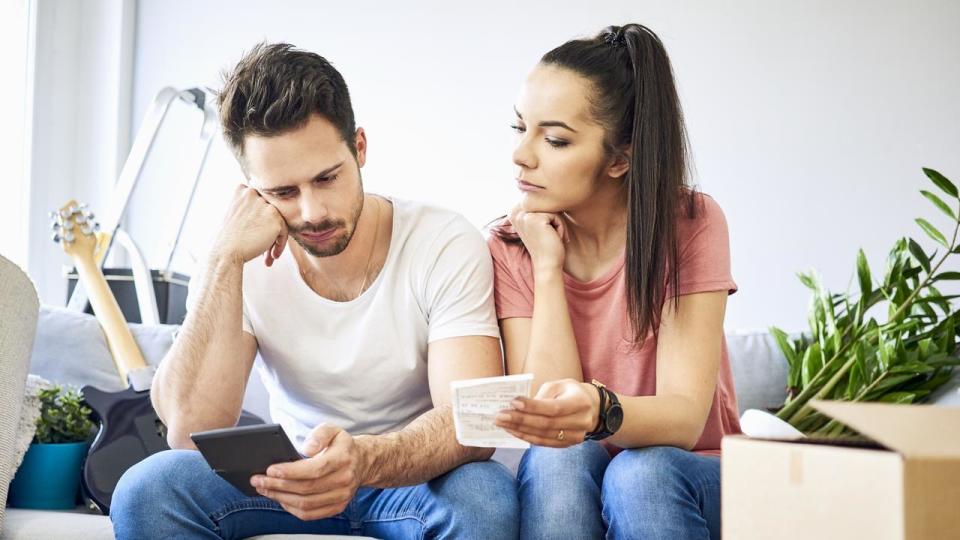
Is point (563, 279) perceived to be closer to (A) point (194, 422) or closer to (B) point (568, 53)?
(B) point (568, 53)

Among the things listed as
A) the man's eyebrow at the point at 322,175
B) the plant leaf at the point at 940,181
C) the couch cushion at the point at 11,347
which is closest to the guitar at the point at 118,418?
the couch cushion at the point at 11,347

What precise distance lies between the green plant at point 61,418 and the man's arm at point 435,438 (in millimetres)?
794

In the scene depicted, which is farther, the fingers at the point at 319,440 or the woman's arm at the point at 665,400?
the fingers at the point at 319,440

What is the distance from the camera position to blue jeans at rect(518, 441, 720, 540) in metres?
1.35

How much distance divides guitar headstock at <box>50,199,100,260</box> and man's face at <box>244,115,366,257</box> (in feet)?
3.38

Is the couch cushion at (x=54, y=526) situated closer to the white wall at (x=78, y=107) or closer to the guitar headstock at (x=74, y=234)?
the guitar headstock at (x=74, y=234)

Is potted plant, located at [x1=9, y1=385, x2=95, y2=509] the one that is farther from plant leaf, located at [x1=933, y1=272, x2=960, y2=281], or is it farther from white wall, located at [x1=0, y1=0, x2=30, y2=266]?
plant leaf, located at [x1=933, y1=272, x2=960, y2=281]

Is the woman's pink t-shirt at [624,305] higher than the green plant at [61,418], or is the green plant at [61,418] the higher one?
the woman's pink t-shirt at [624,305]

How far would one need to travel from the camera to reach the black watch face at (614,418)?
4.47 feet

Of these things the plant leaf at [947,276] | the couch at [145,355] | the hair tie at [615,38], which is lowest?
the couch at [145,355]

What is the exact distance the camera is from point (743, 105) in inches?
118

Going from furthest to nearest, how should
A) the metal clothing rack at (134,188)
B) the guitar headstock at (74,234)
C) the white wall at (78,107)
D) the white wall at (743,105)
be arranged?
the white wall at (78,107)
the white wall at (743,105)
the metal clothing rack at (134,188)
the guitar headstock at (74,234)

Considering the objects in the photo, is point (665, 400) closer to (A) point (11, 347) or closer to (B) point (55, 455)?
(A) point (11, 347)

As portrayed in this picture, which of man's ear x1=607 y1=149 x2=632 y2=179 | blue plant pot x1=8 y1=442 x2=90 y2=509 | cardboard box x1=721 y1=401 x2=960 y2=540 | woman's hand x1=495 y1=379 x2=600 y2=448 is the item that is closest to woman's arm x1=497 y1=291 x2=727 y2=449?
woman's hand x1=495 y1=379 x2=600 y2=448
